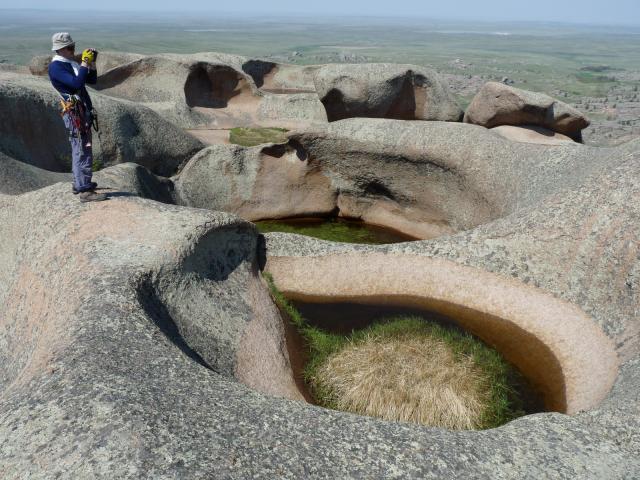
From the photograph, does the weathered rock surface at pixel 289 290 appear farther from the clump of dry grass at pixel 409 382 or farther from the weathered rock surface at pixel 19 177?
the clump of dry grass at pixel 409 382

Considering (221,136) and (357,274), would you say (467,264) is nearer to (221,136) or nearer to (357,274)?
(357,274)

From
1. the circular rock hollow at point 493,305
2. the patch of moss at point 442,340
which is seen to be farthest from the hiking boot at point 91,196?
the circular rock hollow at point 493,305

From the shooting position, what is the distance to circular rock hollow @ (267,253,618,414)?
27.6 ft

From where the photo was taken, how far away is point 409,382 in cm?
789

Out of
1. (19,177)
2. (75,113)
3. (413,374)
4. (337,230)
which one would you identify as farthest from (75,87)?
(337,230)

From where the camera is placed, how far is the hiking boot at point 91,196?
328 inches

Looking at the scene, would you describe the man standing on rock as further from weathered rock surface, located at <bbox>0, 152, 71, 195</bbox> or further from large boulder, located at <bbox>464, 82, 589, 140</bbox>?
large boulder, located at <bbox>464, 82, 589, 140</bbox>

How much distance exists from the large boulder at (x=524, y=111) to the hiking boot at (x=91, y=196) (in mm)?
14133

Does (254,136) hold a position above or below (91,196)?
below

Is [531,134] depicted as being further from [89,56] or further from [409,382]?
[89,56]

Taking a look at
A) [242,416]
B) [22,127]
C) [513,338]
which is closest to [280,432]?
[242,416]

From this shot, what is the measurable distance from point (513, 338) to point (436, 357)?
1891mm

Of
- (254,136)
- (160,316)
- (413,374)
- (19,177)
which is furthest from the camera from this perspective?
(254,136)

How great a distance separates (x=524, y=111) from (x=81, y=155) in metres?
14.8
